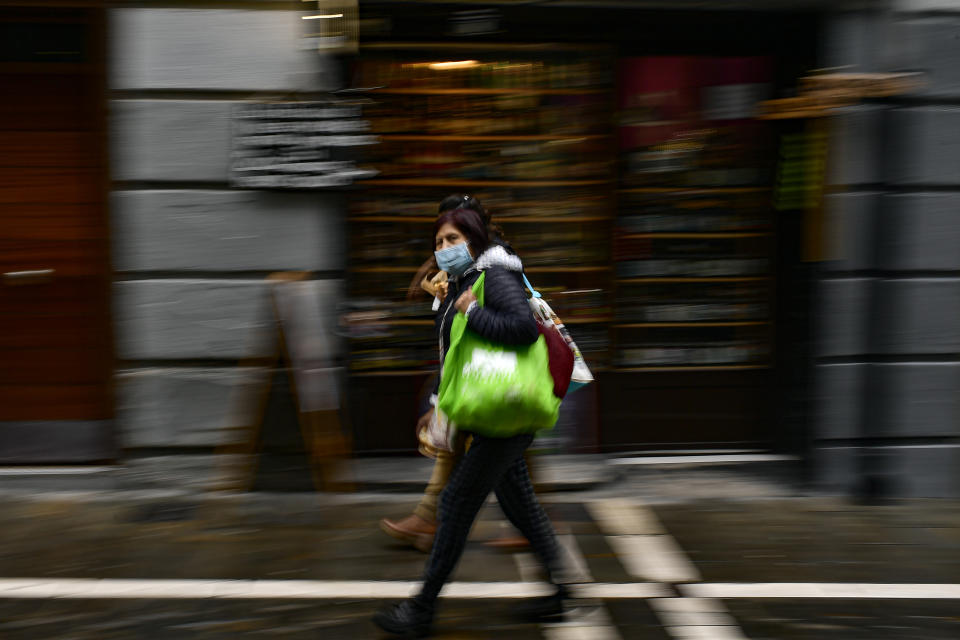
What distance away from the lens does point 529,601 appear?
371 cm

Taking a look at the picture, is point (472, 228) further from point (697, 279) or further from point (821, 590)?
point (697, 279)

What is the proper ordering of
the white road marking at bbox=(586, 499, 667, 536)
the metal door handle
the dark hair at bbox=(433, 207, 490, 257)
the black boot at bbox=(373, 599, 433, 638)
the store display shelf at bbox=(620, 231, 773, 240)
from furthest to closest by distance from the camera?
the store display shelf at bbox=(620, 231, 773, 240) < the metal door handle < the white road marking at bbox=(586, 499, 667, 536) < the dark hair at bbox=(433, 207, 490, 257) < the black boot at bbox=(373, 599, 433, 638)

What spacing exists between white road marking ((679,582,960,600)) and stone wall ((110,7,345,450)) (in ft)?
8.26

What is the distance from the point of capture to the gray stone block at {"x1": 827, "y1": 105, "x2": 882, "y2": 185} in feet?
17.0

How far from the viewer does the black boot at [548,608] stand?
11.9 ft

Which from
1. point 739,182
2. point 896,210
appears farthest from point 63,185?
point 896,210

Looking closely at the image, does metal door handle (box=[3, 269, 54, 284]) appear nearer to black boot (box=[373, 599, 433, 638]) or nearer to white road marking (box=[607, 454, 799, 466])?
black boot (box=[373, 599, 433, 638])

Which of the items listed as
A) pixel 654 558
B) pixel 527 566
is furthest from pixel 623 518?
pixel 527 566

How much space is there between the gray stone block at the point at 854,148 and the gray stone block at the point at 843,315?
58 cm

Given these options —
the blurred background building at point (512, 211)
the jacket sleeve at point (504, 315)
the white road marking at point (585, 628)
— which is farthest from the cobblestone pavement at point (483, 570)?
the jacket sleeve at point (504, 315)

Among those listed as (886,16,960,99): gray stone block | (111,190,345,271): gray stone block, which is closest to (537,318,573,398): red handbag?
(111,190,345,271): gray stone block

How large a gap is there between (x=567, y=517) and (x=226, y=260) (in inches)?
91.7

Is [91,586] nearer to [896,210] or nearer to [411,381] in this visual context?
[411,381]

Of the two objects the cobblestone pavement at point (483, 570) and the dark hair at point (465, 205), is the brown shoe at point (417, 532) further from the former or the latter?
the dark hair at point (465, 205)
